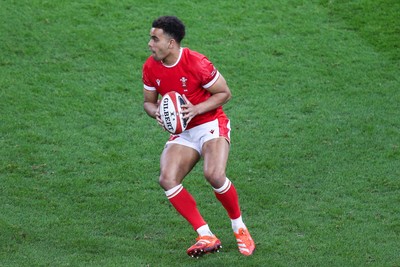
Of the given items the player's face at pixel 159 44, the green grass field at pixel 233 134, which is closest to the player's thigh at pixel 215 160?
the green grass field at pixel 233 134

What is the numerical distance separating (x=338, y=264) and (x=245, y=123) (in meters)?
4.40

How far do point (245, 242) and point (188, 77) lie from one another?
1715 mm

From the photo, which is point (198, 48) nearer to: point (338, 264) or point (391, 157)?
point (391, 157)

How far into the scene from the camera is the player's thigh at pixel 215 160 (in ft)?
A: 28.4

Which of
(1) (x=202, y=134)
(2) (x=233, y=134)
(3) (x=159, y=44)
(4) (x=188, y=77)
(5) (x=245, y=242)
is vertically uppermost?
(3) (x=159, y=44)

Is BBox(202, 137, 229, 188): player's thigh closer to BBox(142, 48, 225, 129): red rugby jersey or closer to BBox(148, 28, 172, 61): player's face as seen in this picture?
BBox(142, 48, 225, 129): red rugby jersey

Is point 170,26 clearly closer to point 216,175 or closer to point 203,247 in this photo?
point 216,175

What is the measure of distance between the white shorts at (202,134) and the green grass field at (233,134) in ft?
3.20

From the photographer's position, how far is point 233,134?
12.1m

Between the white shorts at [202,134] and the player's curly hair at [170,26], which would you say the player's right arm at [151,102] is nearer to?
the white shorts at [202,134]

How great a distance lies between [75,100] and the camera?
13016 mm

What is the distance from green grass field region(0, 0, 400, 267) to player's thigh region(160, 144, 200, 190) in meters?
0.68

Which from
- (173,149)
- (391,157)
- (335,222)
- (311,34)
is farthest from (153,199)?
(311,34)

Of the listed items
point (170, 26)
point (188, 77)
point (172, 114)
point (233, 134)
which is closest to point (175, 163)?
point (172, 114)
